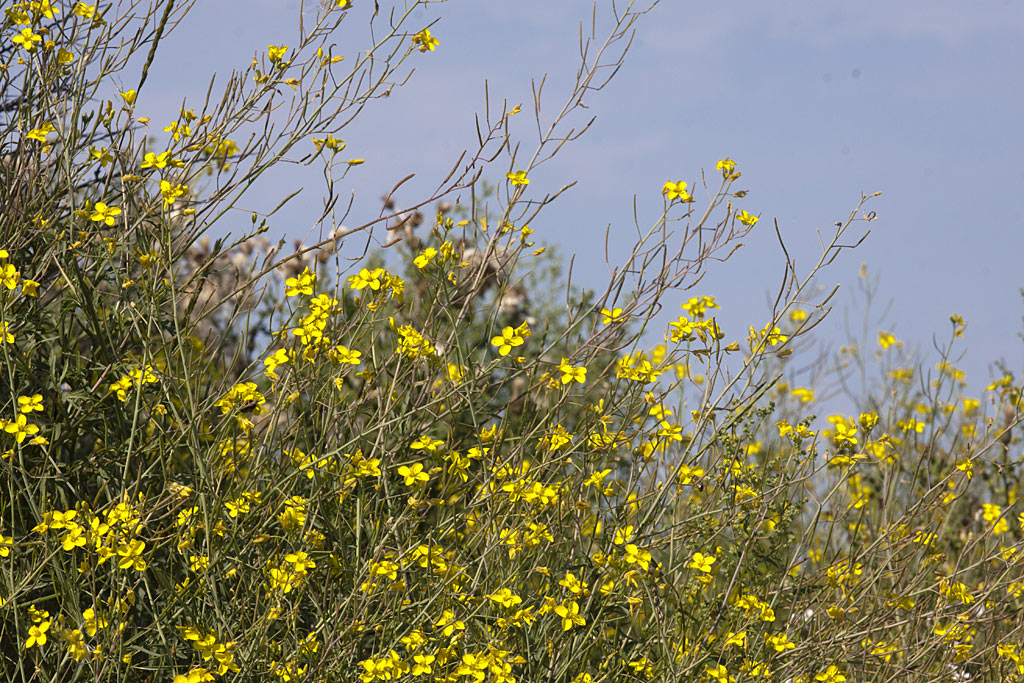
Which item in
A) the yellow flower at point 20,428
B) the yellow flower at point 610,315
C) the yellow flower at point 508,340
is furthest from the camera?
the yellow flower at point 610,315

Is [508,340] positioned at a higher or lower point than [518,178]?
lower

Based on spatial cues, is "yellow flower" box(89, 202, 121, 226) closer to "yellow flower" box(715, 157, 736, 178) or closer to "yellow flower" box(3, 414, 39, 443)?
"yellow flower" box(3, 414, 39, 443)

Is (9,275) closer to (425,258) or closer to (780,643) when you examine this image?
(425,258)

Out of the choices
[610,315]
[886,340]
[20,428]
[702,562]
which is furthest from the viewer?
[886,340]

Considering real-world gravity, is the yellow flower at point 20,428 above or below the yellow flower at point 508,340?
below

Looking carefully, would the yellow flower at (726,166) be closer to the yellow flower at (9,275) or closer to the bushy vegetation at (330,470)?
the bushy vegetation at (330,470)

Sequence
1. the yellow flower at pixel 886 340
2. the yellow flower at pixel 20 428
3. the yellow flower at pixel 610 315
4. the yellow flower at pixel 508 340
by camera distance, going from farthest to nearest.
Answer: the yellow flower at pixel 886 340, the yellow flower at pixel 610 315, the yellow flower at pixel 508 340, the yellow flower at pixel 20 428

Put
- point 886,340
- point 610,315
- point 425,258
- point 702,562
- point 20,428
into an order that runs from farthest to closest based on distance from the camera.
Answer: point 886,340, point 702,562, point 610,315, point 425,258, point 20,428

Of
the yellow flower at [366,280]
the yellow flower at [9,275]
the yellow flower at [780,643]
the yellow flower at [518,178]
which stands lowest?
the yellow flower at [780,643]

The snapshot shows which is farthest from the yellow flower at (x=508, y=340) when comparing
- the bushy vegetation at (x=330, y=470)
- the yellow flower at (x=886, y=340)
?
the yellow flower at (x=886, y=340)

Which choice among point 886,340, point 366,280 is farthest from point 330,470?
point 886,340

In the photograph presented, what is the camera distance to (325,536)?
8.86 ft

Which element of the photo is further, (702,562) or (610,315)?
(702,562)

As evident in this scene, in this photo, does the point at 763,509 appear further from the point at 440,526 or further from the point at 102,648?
the point at 102,648
